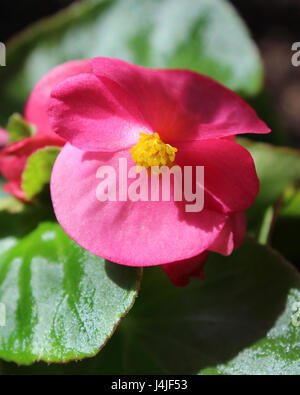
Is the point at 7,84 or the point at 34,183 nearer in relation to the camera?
the point at 34,183

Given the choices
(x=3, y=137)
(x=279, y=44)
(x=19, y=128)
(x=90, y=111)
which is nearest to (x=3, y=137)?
(x=3, y=137)

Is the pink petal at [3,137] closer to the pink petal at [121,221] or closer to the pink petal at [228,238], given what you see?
the pink petal at [121,221]

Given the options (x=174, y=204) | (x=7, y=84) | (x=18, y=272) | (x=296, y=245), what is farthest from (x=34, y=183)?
(x=296, y=245)

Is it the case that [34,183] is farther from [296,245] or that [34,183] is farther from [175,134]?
[296,245]

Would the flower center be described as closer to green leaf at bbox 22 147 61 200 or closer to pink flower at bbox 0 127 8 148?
green leaf at bbox 22 147 61 200

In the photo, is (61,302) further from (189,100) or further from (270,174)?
(270,174)
